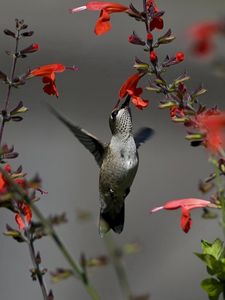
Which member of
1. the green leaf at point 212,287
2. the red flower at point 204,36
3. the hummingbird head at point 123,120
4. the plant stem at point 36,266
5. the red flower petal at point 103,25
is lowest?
the green leaf at point 212,287

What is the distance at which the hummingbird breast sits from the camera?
6.97 feet

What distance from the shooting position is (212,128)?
40.9 inches

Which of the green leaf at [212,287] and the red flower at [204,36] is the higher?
the red flower at [204,36]

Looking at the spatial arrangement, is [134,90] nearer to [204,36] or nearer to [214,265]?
[214,265]

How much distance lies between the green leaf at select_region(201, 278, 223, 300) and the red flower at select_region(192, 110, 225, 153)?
0.26m

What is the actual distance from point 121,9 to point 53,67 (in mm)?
211

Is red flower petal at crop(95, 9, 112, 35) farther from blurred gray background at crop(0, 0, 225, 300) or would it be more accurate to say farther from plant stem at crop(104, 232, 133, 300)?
blurred gray background at crop(0, 0, 225, 300)

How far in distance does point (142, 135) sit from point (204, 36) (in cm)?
134

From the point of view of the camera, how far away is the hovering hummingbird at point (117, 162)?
213cm

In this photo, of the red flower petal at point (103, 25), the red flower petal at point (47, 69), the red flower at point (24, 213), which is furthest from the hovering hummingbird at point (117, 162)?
the red flower at point (24, 213)

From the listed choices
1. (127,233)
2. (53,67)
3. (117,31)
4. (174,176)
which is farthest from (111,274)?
(53,67)

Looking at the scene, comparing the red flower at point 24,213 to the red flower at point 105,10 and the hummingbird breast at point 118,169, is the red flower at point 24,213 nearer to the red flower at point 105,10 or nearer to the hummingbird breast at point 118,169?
the red flower at point 105,10

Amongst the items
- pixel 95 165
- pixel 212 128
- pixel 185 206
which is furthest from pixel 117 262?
pixel 95 165

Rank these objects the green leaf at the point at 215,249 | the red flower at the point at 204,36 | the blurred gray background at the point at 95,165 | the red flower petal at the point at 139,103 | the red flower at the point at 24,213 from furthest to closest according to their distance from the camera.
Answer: the blurred gray background at the point at 95,165
the red flower petal at the point at 139,103
the green leaf at the point at 215,249
the red flower at the point at 24,213
the red flower at the point at 204,36
